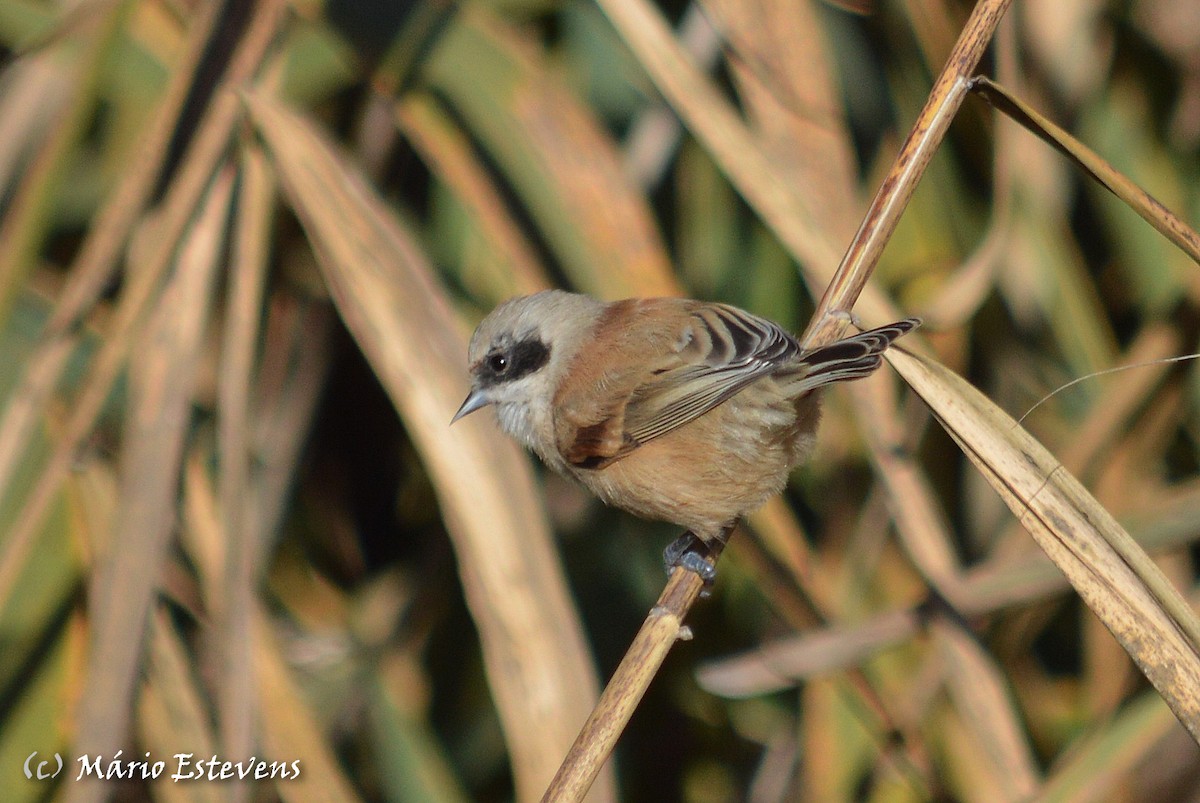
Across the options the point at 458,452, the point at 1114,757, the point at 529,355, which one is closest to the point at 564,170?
the point at 529,355

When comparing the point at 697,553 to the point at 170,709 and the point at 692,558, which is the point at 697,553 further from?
the point at 170,709

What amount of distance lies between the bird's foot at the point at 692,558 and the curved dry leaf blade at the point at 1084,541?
744mm

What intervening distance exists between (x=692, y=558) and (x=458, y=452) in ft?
1.98

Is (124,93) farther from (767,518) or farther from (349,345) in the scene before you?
(767,518)

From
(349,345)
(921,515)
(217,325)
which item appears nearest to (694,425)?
(921,515)

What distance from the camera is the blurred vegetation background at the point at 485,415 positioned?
1943mm

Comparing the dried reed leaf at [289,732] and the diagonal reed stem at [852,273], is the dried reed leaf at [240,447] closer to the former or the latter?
the dried reed leaf at [289,732]

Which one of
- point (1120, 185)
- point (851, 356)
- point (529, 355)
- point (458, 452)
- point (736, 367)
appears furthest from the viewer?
point (529, 355)

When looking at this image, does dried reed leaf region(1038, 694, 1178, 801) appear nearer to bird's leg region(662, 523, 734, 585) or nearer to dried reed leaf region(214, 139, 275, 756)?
bird's leg region(662, 523, 734, 585)

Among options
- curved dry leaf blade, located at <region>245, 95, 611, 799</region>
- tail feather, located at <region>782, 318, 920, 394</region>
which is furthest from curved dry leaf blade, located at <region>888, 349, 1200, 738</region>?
curved dry leaf blade, located at <region>245, 95, 611, 799</region>

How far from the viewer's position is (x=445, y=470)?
181cm

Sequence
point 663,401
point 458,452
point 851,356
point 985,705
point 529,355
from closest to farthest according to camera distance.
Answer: point 851,356 → point 458,452 → point 985,705 → point 663,401 → point 529,355

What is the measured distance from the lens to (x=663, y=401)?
220 cm

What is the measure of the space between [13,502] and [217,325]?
0.79m
